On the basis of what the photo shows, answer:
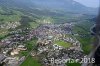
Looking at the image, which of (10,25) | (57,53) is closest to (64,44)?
(57,53)

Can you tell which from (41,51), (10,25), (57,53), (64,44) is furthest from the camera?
(10,25)

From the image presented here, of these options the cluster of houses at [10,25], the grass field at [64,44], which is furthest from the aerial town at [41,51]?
the cluster of houses at [10,25]

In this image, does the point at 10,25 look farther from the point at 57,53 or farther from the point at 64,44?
the point at 57,53

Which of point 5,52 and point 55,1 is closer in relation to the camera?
point 5,52

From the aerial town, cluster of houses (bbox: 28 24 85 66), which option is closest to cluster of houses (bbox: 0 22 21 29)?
the aerial town

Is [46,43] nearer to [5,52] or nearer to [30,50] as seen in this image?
[30,50]

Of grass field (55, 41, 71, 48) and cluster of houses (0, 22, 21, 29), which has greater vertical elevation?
cluster of houses (0, 22, 21, 29)

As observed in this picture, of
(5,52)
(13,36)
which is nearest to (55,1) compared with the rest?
(13,36)

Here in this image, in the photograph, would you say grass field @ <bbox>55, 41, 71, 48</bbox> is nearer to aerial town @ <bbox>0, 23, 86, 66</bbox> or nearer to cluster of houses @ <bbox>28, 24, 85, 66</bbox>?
aerial town @ <bbox>0, 23, 86, 66</bbox>

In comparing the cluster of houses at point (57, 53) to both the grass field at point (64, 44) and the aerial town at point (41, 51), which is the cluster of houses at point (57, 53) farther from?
the grass field at point (64, 44)

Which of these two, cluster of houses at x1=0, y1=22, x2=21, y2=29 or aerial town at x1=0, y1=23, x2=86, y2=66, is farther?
cluster of houses at x1=0, y1=22, x2=21, y2=29

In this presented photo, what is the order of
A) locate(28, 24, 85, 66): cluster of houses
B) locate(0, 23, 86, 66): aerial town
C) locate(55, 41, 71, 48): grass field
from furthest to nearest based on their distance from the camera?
locate(55, 41, 71, 48): grass field
locate(0, 23, 86, 66): aerial town
locate(28, 24, 85, 66): cluster of houses
